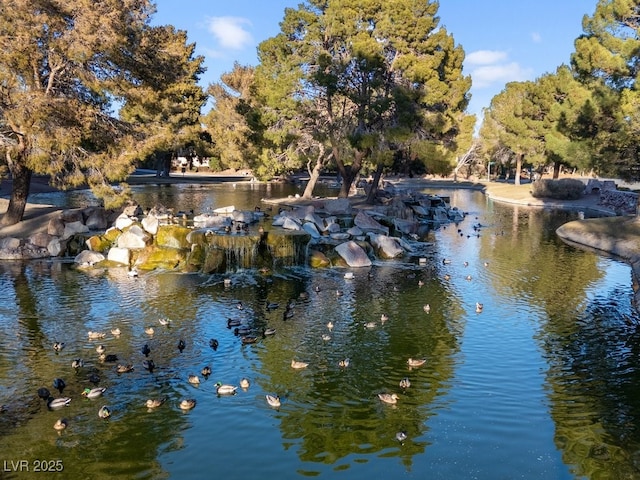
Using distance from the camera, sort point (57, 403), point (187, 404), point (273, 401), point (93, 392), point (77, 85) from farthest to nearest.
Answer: point (77, 85) → point (93, 392) → point (273, 401) → point (187, 404) → point (57, 403)

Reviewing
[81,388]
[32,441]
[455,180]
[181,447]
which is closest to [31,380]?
[81,388]

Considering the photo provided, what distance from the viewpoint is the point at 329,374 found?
→ 17.4 m

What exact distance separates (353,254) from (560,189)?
165 ft

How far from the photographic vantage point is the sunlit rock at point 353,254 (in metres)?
33.4

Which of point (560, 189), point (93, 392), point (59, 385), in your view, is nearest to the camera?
point (93, 392)

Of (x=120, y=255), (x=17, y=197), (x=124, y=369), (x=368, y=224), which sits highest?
(x=17, y=197)

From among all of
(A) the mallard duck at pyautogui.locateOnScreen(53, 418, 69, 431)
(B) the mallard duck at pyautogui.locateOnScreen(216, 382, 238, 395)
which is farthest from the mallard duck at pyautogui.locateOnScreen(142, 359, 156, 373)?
(A) the mallard duck at pyautogui.locateOnScreen(53, 418, 69, 431)

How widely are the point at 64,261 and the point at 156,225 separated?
5.80 meters

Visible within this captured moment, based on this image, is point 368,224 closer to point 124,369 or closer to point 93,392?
point 124,369

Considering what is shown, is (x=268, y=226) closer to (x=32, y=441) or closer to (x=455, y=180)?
(x=32, y=441)

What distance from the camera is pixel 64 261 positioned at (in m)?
33.0

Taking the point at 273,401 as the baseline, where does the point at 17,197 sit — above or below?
above

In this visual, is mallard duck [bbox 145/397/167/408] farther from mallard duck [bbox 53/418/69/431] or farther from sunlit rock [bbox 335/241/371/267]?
sunlit rock [bbox 335/241/371/267]

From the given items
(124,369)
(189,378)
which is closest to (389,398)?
(189,378)
